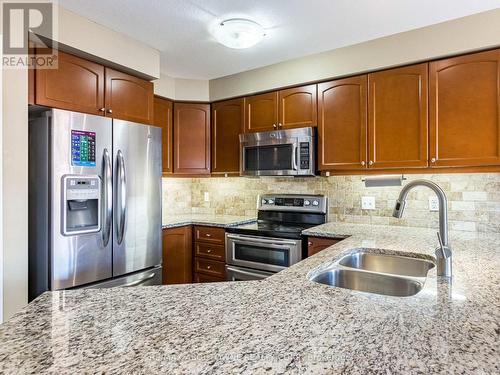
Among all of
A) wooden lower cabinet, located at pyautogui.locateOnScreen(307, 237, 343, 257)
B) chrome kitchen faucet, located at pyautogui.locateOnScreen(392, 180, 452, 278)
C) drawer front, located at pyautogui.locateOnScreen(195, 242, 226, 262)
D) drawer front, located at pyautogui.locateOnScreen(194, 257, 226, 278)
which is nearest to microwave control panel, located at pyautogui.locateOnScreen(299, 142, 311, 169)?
wooden lower cabinet, located at pyautogui.locateOnScreen(307, 237, 343, 257)

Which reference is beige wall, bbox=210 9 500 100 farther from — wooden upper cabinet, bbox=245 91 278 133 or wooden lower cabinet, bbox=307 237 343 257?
wooden lower cabinet, bbox=307 237 343 257

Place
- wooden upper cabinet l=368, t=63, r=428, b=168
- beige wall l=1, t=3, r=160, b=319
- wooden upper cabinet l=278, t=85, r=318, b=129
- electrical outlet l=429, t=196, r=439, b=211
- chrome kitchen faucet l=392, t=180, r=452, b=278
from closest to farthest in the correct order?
chrome kitchen faucet l=392, t=180, r=452, b=278 < beige wall l=1, t=3, r=160, b=319 < wooden upper cabinet l=368, t=63, r=428, b=168 < electrical outlet l=429, t=196, r=439, b=211 < wooden upper cabinet l=278, t=85, r=318, b=129

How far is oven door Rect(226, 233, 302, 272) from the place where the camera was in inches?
95.8

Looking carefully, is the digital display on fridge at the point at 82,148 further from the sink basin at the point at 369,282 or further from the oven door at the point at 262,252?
the sink basin at the point at 369,282

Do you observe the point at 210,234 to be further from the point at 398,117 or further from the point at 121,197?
the point at 398,117

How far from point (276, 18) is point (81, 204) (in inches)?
71.2

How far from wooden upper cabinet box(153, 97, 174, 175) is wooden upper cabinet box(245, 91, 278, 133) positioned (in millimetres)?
843

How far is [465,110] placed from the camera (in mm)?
2064

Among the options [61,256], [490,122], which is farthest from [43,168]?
[490,122]

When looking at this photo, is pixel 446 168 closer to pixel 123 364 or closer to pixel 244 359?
pixel 244 359

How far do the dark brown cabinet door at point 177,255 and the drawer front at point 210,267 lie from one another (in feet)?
0.27

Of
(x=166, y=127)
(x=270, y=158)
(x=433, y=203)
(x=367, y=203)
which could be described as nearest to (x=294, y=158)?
(x=270, y=158)

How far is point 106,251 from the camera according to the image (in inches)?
82.2

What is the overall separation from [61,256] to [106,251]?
30 cm
